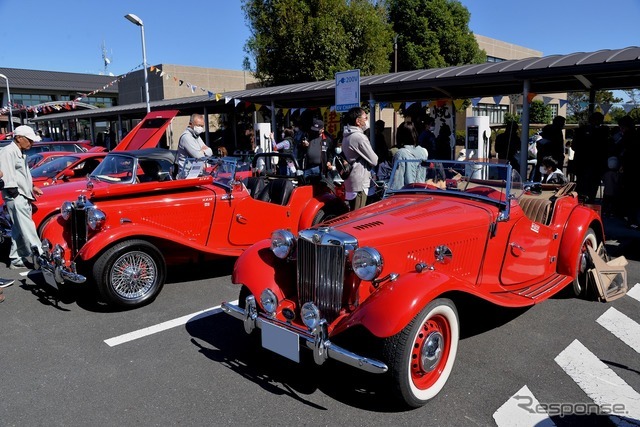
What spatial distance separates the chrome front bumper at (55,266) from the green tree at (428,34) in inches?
1055

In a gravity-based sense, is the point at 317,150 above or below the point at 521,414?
above

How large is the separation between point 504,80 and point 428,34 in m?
20.6

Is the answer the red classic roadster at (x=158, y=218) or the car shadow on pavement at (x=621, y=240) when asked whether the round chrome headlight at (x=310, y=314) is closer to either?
the red classic roadster at (x=158, y=218)

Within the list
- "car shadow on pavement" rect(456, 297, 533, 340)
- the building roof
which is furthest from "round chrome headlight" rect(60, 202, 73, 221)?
the building roof

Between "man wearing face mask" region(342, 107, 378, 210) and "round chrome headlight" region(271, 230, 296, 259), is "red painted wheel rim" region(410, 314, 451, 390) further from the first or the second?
"man wearing face mask" region(342, 107, 378, 210)

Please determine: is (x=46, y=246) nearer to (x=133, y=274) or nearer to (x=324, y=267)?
(x=133, y=274)

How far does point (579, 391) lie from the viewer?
3.21 meters

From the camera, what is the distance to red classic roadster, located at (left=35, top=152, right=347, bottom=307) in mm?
4816

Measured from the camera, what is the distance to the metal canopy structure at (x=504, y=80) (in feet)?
27.2

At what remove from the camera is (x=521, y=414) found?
2.94m

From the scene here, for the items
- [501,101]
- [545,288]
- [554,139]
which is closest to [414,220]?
[545,288]

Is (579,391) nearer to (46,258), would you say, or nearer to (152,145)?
(46,258)

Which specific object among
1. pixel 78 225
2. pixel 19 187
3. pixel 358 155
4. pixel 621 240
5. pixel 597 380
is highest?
pixel 358 155

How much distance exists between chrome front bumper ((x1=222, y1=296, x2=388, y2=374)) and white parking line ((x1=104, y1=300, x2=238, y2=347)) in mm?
1319
